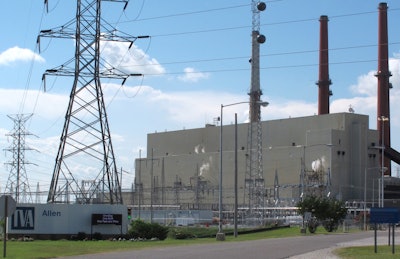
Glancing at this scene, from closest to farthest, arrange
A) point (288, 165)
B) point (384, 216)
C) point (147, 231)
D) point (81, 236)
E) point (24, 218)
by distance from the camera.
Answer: point (384, 216), point (24, 218), point (81, 236), point (147, 231), point (288, 165)

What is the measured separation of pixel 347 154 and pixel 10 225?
7523 cm

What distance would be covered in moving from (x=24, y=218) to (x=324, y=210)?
28.3 meters

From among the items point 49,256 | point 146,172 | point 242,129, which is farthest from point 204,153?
point 49,256

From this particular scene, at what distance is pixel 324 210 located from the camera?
63625 millimetres

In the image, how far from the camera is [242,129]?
418 ft

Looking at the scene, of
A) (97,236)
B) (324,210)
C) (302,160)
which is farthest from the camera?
(302,160)

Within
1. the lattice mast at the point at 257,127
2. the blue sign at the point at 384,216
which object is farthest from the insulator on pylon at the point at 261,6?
the blue sign at the point at 384,216

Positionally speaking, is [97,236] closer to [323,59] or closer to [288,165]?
[288,165]

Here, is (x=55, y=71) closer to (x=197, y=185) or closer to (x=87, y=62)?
(x=87, y=62)

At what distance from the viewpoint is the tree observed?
209ft

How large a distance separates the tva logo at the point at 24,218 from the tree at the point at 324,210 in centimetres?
2565

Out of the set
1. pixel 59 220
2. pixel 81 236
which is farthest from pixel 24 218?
pixel 81 236

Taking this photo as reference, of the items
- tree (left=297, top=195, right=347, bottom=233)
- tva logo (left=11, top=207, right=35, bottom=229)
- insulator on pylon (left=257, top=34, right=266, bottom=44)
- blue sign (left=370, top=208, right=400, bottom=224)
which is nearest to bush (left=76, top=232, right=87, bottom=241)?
tva logo (left=11, top=207, right=35, bottom=229)

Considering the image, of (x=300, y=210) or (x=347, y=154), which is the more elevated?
(x=347, y=154)
